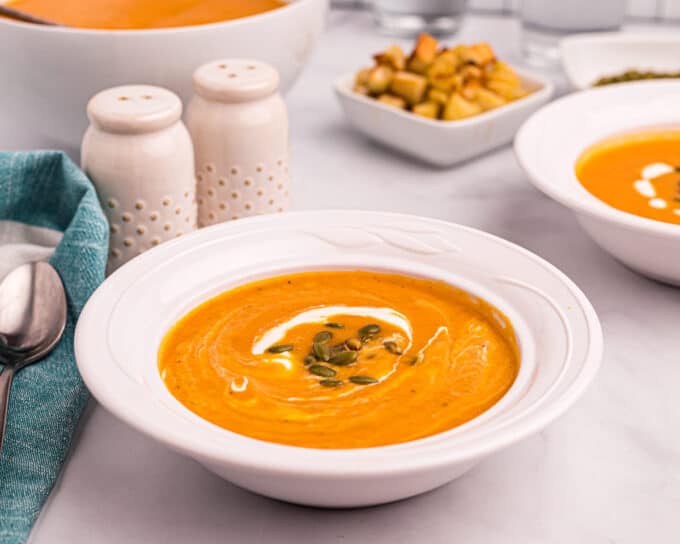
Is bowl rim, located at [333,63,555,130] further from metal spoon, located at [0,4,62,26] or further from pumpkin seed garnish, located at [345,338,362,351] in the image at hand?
pumpkin seed garnish, located at [345,338,362,351]

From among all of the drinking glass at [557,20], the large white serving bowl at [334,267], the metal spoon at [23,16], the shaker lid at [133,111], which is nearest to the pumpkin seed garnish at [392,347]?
the large white serving bowl at [334,267]

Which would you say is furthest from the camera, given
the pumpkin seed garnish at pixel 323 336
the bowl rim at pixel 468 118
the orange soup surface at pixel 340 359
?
the bowl rim at pixel 468 118

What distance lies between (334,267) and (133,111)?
1.00ft

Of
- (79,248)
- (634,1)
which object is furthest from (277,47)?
(634,1)

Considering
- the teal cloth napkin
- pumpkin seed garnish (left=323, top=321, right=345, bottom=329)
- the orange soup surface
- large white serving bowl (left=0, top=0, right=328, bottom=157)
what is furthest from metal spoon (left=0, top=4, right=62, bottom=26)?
pumpkin seed garnish (left=323, top=321, right=345, bottom=329)

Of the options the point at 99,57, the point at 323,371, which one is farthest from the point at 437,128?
the point at 323,371

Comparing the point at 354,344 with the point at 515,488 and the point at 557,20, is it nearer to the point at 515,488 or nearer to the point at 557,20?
the point at 515,488

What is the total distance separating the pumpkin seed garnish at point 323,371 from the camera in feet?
3.05

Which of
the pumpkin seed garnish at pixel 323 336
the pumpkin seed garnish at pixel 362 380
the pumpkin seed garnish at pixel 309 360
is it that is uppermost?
the pumpkin seed garnish at pixel 362 380

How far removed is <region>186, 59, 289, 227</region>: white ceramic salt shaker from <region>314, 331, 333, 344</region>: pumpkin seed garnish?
1.32 ft

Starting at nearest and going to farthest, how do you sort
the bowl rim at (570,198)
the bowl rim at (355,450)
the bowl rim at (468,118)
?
the bowl rim at (355,450), the bowl rim at (570,198), the bowl rim at (468,118)

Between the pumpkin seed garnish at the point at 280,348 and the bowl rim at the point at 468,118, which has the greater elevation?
the pumpkin seed garnish at the point at 280,348

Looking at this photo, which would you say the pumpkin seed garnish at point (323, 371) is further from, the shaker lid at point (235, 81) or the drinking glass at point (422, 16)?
the drinking glass at point (422, 16)

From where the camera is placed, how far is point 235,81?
4.27 feet
